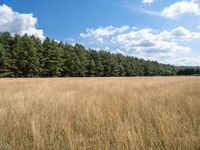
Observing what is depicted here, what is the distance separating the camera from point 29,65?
160 feet

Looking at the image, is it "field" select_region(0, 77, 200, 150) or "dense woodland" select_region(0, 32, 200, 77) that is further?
"dense woodland" select_region(0, 32, 200, 77)

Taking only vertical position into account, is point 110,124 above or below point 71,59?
below

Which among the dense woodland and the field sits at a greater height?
the dense woodland

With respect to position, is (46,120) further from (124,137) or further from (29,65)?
(29,65)

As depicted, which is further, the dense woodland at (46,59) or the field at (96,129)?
the dense woodland at (46,59)

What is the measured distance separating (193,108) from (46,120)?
3.52m

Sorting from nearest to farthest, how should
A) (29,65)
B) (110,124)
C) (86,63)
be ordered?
(110,124), (29,65), (86,63)

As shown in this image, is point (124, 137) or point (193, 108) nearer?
point (124, 137)

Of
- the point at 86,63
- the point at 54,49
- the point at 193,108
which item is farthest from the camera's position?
the point at 86,63

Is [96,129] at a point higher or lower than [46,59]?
lower

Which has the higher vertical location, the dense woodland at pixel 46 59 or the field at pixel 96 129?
the dense woodland at pixel 46 59

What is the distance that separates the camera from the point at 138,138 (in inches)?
153

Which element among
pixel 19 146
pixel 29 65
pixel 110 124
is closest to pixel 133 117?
pixel 110 124

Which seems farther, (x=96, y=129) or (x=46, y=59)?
(x=46, y=59)
